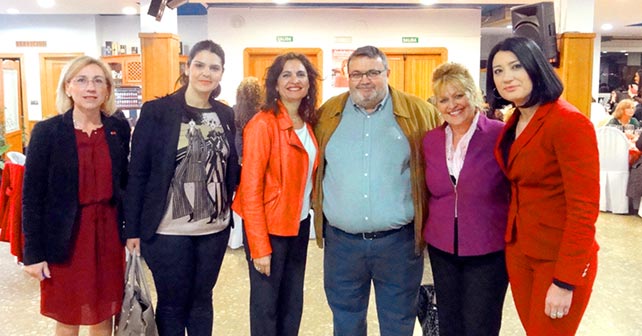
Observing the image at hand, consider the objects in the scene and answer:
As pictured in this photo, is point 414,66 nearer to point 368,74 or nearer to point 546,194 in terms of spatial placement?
point 368,74

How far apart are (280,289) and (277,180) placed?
1.64 ft

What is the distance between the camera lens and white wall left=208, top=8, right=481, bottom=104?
8695mm

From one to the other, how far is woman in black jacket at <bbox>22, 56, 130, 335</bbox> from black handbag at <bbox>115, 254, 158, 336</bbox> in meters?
0.06

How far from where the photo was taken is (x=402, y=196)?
7.43 feet

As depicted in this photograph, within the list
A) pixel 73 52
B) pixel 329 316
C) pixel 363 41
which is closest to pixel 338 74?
pixel 363 41

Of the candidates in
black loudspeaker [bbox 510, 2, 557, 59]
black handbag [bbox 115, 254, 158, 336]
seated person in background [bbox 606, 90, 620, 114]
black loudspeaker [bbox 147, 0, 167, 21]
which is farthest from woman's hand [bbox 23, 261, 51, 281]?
seated person in background [bbox 606, 90, 620, 114]

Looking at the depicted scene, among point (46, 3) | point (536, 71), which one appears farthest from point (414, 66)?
point (536, 71)

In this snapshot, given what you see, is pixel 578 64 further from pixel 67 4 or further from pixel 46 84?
pixel 46 84

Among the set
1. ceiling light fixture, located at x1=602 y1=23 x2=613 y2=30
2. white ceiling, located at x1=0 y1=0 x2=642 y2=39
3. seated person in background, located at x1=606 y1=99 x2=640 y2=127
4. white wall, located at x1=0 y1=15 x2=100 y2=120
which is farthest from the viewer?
ceiling light fixture, located at x1=602 y1=23 x2=613 y2=30

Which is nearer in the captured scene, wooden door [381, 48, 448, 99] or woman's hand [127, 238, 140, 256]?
woman's hand [127, 238, 140, 256]

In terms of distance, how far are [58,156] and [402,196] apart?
139 cm

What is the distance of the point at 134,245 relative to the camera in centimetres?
228

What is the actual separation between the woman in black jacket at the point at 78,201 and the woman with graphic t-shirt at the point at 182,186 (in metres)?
0.12

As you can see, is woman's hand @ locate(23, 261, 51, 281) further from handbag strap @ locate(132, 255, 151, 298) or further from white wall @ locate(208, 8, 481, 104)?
white wall @ locate(208, 8, 481, 104)
